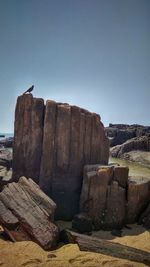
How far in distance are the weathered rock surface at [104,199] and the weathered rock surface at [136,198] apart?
0.22 m

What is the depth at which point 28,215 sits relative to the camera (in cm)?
612

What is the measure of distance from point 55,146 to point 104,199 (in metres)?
2.36

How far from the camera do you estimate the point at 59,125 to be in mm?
8312

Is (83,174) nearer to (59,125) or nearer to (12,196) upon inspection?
(59,125)

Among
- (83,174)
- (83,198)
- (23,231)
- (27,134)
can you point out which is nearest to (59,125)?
(27,134)

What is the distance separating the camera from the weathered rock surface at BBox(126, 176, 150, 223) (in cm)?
762

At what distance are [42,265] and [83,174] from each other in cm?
373

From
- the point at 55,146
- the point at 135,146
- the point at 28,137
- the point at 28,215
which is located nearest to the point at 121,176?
the point at 55,146

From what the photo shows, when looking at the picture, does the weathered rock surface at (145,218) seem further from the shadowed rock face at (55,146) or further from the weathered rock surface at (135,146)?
the weathered rock surface at (135,146)

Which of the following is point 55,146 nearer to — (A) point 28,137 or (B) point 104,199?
(A) point 28,137

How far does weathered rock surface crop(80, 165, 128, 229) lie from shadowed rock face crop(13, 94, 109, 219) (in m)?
0.82

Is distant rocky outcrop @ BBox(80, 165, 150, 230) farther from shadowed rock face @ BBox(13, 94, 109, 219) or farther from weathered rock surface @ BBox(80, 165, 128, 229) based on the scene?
shadowed rock face @ BBox(13, 94, 109, 219)

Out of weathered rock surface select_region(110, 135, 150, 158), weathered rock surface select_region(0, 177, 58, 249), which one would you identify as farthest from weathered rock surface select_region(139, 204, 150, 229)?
weathered rock surface select_region(110, 135, 150, 158)

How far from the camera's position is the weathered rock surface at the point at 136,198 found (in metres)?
7.62
